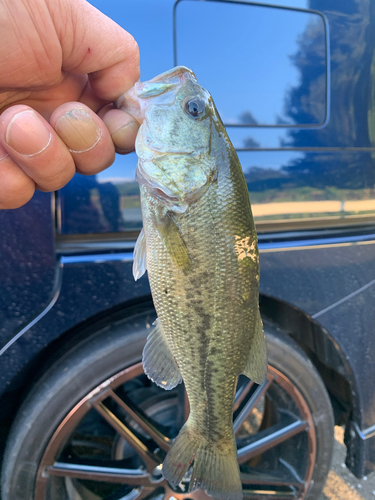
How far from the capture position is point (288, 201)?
1803 millimetres

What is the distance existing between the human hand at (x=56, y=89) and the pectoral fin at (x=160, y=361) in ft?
2.21

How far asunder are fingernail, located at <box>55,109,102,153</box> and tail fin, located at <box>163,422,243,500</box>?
111 centimetres

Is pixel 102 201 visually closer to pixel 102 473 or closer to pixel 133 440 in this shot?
pixel 133 440

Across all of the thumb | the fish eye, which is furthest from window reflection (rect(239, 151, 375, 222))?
the thumb

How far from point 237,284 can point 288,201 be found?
0.84 meters

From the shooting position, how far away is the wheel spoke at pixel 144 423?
1734mm

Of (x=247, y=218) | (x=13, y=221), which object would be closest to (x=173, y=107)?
(x=247, y=218)

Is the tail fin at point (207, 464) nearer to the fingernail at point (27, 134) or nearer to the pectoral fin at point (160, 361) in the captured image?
the pectoral fin at point (160, 361)

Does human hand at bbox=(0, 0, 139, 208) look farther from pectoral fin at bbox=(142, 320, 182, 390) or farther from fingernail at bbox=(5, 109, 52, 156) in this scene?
pectoral fin at bbox=(142, 320, 182, 390)

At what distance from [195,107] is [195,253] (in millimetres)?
503

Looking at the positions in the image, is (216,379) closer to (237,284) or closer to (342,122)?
(237,284)

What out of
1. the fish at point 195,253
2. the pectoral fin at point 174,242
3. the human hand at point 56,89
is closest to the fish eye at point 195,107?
the fish at point 195,253

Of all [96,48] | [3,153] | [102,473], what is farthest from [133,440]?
[96,48]

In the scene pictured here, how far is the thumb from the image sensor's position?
45.0 inches
